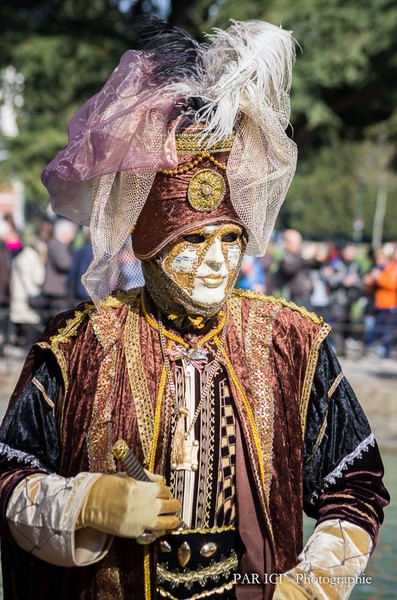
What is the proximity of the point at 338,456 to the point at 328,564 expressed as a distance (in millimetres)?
297

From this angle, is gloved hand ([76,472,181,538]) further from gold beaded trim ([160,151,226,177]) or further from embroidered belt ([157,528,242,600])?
gold beaded trim ([160,151,226,177])

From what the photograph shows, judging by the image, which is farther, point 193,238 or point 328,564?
point 193,238

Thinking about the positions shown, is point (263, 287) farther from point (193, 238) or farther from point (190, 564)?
point (190, 564)

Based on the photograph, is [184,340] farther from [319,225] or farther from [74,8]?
[319,225]

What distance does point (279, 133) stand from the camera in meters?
3.03

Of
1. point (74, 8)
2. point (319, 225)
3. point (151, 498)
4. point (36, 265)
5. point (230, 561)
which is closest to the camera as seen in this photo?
point (151, 498)

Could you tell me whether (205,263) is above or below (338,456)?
above

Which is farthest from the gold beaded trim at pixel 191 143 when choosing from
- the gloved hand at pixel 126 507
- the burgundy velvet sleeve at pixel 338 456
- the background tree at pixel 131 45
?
the background tree at pixel 131 45

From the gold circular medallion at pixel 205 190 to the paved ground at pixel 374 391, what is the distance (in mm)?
6762

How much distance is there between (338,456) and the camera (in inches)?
118

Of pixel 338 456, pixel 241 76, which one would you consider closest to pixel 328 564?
pixel 338 456

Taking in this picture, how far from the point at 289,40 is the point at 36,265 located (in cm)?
1013

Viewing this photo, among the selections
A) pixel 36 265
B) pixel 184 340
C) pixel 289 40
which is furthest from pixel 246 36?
pixel 36 265

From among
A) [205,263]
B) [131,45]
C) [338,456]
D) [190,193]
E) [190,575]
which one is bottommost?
[190,575]
